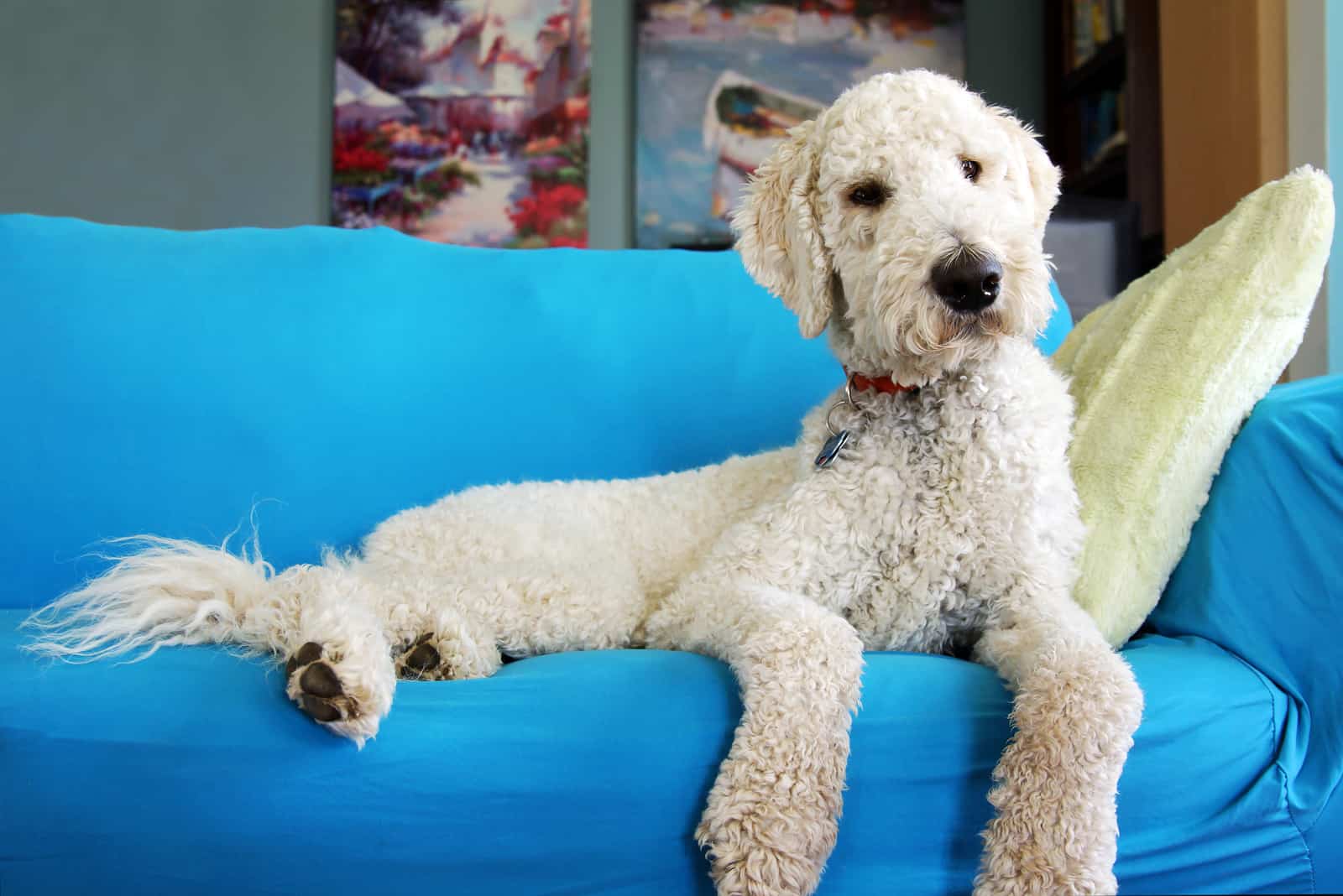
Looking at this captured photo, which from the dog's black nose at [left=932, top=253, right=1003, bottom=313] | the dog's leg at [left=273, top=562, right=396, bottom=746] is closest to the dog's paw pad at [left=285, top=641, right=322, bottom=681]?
the dog's leg at [left=273, top=562, right=396, bottom=746]

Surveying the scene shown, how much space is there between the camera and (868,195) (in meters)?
1.40

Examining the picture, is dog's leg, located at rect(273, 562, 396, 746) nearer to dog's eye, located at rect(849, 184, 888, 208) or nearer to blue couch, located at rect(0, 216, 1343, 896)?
blue couch, located at rect(0, 216, 1343, 896)

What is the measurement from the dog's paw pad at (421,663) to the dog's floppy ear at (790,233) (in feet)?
2.33

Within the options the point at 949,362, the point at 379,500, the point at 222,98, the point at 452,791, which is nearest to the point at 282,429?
the point at 379,500

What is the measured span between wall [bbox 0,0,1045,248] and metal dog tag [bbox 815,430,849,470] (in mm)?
3311

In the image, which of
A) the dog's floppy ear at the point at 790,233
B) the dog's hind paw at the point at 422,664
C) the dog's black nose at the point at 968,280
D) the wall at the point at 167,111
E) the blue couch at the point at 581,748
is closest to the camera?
the blue couch at the point at 581,748

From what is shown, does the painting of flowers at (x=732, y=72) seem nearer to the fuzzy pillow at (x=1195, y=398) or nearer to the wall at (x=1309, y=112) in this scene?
the wall at (x=1309, y=112)

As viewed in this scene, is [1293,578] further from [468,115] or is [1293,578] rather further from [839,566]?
[468,115]

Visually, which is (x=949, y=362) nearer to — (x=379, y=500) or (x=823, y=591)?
(x=823, y=591)

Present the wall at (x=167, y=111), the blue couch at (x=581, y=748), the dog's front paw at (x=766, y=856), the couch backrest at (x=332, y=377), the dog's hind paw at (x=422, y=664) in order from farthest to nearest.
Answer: the wall at (x=167, y=111) → the couch backrest at (x=332, y=377) → the dog's hind paw at (x=422, y=664) → the blue couch at (x=581, y=748) → the dog's front paw at (x=766, y=856)

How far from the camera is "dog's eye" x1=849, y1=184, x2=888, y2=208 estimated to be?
1386 millimetres

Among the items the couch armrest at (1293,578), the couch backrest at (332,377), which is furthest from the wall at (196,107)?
the couch armrest at (1293,578)

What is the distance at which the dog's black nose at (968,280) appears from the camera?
3.88 ft

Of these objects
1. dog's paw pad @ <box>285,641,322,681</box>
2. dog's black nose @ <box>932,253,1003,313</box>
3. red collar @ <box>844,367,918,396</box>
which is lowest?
dog's paw pad @ <box>285,641,322,681</box>
